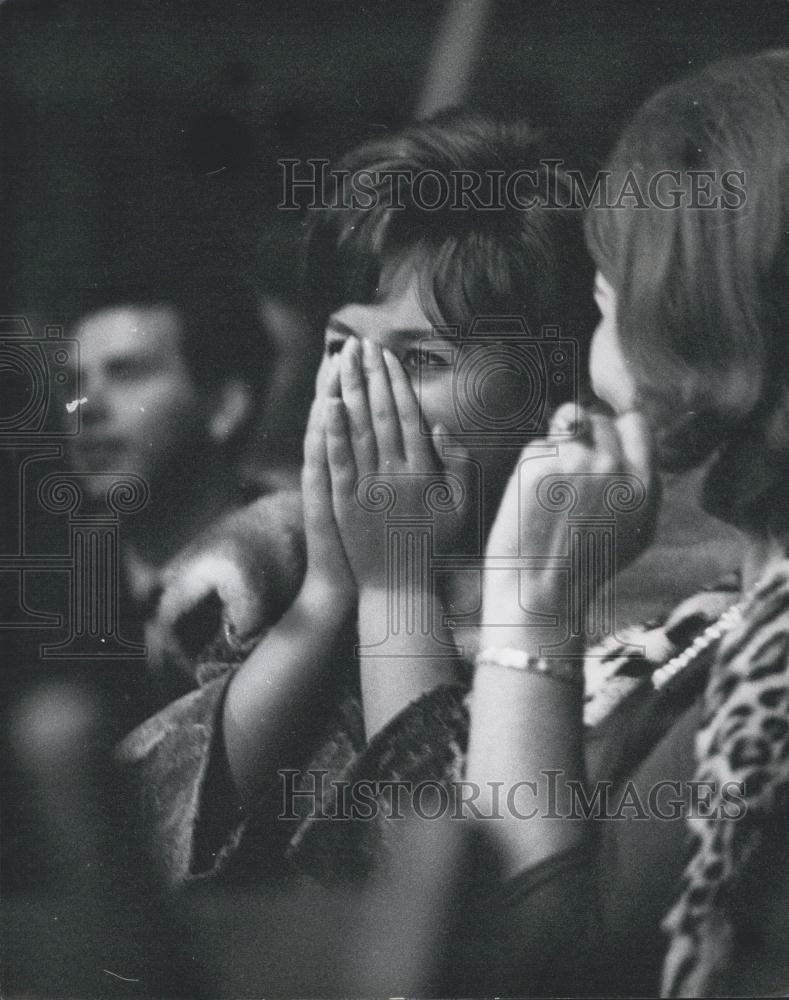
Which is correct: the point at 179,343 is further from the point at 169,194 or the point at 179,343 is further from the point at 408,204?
the point at 408,204

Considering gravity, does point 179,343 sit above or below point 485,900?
above

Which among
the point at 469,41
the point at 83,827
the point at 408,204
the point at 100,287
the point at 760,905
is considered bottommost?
the point at 760,905

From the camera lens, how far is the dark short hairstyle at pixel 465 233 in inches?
91.0

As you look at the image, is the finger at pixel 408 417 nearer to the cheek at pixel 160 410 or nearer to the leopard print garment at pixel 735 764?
the cheek at pixel 160 410

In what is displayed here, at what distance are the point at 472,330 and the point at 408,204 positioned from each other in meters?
0.29

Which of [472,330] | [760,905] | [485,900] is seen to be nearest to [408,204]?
[472,330]

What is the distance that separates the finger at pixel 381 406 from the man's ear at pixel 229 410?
0.25 metres

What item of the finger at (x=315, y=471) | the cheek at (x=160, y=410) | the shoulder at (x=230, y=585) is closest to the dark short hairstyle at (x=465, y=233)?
the finger at (x=315, y=471)

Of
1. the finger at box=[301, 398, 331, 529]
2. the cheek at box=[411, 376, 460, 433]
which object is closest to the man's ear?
the finger at box=[301, 398, 331, 529]

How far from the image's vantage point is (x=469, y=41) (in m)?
2.32

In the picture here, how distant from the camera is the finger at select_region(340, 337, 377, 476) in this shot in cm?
233

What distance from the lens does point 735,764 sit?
91.8 inches

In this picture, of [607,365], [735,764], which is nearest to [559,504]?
[607,365]

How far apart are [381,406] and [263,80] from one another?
71 centimetres
